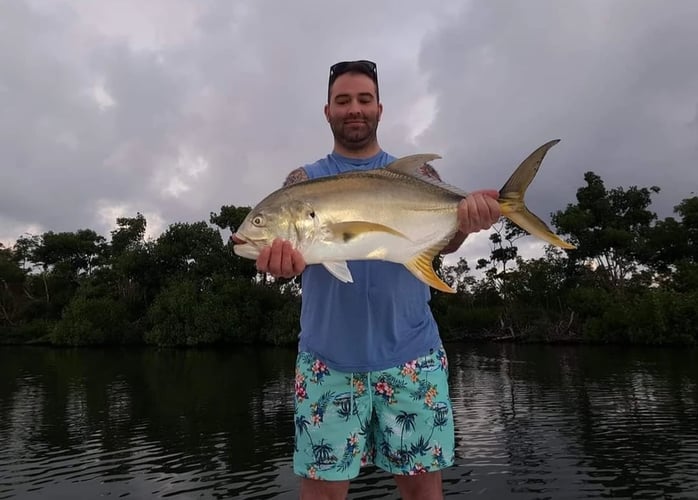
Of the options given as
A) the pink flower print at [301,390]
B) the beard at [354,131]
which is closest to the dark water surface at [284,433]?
the pink flower print at [301,390]

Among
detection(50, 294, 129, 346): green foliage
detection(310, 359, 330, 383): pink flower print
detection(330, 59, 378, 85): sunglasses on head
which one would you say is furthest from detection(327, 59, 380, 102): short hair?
detection(50, 294, 129, 346): green foliage

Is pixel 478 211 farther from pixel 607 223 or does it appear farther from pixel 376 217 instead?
pixel 607 223

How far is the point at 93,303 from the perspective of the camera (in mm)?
71250

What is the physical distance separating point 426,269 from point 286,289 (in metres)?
68.9

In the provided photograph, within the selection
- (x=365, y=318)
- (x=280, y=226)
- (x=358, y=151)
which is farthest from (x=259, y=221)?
(x=358, y=151)

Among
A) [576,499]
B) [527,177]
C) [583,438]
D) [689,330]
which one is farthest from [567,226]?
[527,177]

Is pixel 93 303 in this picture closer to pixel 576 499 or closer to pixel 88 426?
pixel 88 426

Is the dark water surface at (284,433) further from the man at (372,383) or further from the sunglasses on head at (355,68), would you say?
the sunglasses on head at (355,68)

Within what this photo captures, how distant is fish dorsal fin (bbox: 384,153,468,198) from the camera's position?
4094 millimetres

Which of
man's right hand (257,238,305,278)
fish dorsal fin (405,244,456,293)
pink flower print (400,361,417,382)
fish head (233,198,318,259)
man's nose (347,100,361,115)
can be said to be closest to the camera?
man's right hand (257,238,305,278)

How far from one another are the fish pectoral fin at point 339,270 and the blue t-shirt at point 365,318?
288mm

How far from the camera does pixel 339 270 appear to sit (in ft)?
12.2

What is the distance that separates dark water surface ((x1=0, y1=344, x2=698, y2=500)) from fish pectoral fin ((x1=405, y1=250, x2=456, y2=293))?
12957 millimetres

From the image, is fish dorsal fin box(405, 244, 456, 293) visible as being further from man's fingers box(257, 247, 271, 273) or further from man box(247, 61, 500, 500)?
man's fingers box(257, 247, 271, 273)
